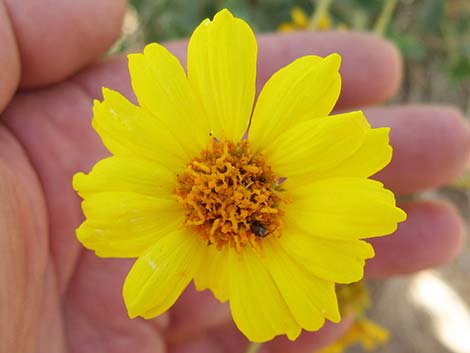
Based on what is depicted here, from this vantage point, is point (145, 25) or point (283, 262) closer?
point (283, 262)

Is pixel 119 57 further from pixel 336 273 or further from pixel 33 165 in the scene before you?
pixel 336 273

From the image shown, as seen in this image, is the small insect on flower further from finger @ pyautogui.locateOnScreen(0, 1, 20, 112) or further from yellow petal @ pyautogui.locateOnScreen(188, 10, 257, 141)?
finger @ pyautogui.locateOnScreen(0, 1, 20, 112)

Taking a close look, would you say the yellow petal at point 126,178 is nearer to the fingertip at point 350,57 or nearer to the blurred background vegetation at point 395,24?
the fingertip at point 350,57

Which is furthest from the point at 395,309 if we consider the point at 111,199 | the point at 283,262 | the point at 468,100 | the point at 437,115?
the point at 111,199

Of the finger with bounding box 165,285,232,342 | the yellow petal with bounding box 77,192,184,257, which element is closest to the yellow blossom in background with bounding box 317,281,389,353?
the finger with bounding box 165,285,232,342

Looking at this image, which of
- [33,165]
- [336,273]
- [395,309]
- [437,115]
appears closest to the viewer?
[336,273]

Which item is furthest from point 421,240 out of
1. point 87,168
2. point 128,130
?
point 128,130

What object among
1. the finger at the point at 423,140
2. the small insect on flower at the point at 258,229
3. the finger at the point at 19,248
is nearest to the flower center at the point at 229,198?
the small insect on flower at the point at 258,229

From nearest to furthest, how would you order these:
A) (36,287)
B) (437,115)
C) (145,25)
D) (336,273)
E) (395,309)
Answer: (336,273), (36,287), (437,115), (145,25), (395,309)
